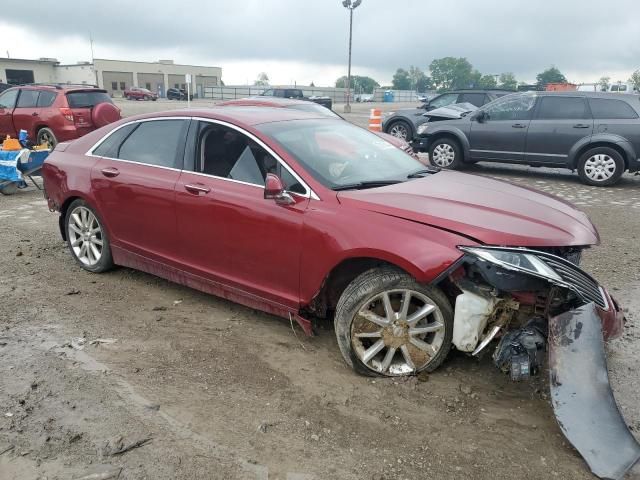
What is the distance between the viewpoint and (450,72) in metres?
134

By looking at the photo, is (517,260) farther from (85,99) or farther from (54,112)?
(85,99)

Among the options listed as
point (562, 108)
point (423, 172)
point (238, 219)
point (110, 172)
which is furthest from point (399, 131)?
point (238, 219)

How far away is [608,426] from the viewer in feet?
8.86

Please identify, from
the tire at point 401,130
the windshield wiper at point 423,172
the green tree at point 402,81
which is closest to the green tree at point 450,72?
the green tree at point 402,81

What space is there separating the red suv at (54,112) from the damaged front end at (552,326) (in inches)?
441

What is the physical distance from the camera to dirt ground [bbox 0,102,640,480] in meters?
2.68

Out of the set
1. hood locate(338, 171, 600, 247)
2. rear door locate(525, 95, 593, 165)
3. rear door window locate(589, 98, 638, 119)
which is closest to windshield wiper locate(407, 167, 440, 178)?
hood locate(338, 171, 600, 247)

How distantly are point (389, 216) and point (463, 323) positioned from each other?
777 millimetres

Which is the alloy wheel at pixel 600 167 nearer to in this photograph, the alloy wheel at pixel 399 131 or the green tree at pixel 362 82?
the alloy wheel at pixel 399 131

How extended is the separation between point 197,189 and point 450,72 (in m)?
140

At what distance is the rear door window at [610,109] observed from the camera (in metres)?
9.70

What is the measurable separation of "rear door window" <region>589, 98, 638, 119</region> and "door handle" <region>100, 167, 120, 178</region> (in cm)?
877

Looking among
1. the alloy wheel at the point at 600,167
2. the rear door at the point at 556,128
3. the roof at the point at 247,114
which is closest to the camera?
the roof at the point at 247,114

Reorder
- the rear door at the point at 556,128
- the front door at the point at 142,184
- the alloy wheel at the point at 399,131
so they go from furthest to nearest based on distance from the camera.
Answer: the alloy wheel at the point at 399,131
the rear door at the point at 556,128
the front door at the point at 142,184
